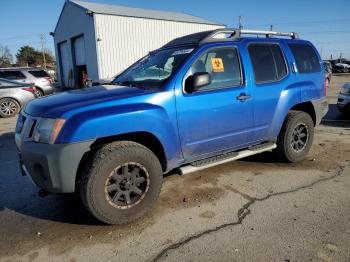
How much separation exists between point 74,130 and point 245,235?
1915 mm

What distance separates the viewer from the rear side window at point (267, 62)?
450 cm

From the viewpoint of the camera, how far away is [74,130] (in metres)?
3.10

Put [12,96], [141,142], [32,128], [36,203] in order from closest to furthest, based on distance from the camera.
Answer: [32,128] < [141,142] < [36,203] < [12,96]

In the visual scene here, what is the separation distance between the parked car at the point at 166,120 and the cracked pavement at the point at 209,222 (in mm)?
321

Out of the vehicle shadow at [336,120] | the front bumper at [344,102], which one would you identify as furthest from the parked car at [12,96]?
the front bumper at [344,102]

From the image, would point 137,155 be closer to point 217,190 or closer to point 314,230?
point 217,190

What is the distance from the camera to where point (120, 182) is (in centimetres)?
344

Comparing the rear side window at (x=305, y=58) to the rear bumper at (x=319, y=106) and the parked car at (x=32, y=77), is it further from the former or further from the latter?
the parked car at (x=32, y=77)

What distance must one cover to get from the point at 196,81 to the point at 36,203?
97.7 inches

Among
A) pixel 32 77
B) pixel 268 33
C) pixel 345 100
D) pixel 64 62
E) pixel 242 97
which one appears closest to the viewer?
pixel 242 97

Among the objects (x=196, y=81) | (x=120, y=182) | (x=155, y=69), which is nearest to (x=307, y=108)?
(x=196, y=81)

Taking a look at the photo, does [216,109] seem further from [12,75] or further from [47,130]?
[12,75]

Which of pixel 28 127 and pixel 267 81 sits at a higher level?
pixel 267 81

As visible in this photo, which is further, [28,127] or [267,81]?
[267,81]
